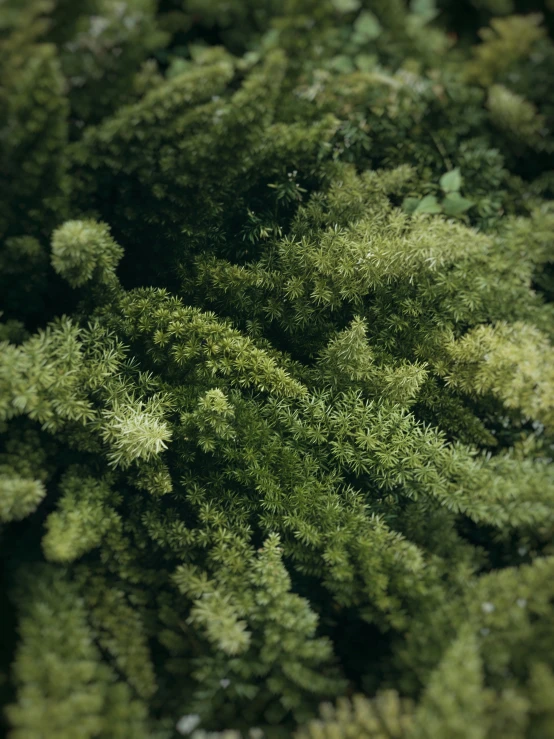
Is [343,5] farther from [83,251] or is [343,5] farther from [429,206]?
[83,251]

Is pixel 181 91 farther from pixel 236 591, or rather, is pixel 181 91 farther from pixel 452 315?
pixel 236 591

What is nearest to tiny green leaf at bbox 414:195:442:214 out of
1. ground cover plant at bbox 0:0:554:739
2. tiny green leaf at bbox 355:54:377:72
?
ground cover plant at bbox 0:0:554:739

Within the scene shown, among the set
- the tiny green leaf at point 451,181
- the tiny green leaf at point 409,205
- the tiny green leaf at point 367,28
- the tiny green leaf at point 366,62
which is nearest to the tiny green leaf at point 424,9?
the tiny green leaf at point 367,28

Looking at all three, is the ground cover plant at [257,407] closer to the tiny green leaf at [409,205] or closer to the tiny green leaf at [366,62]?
the tiny green leaf at [409,205]

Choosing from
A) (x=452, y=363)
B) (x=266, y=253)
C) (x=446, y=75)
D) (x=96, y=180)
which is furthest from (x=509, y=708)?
(x=446, y=75)

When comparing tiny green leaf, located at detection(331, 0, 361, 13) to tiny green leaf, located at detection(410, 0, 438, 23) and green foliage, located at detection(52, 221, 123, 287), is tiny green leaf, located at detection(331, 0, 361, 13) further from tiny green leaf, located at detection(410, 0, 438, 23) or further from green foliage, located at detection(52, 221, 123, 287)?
green foliage, located at detection(52, 221, 123, 287)
